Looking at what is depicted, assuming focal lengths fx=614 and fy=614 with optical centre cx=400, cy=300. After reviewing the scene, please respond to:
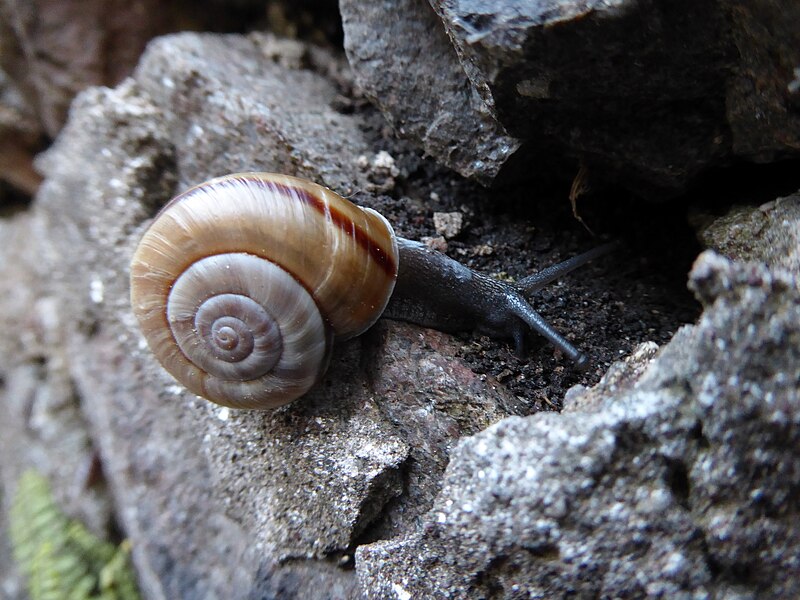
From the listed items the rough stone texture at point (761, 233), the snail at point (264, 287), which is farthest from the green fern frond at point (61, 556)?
the rough stone texture at point (761, 233)

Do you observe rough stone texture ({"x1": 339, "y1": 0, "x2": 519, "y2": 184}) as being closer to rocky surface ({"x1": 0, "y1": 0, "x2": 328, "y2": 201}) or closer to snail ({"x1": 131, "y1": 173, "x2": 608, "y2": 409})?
snail ({"x1": 131, "y1": 173, "x2": 608, "y2": 409})

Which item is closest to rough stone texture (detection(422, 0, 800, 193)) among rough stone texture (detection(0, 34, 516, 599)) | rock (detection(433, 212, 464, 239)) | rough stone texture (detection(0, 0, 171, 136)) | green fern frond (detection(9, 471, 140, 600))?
rock (detection(433, 212, 464, 239))

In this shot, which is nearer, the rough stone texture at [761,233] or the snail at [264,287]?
the rough stone texture at [761,233]

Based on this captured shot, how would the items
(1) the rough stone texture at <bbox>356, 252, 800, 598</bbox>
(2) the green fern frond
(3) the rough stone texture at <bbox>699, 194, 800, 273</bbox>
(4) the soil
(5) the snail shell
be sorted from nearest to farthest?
(1) the rough stone texture at <bbox>356, 252, 800, 598</bbox> → (3) the rough stone texture at <bbox>699, 194, 800, 273</bbox> → (5) the snail shell → (4) the soil → (2) the green fern frond

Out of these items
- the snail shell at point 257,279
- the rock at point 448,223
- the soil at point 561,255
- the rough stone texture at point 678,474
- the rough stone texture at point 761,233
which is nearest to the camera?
the rough stone texture at point 678,474

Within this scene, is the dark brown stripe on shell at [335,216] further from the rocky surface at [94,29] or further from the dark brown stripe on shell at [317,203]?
the rocky surface at [94,29]

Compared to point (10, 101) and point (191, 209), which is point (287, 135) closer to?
point (191, 209)

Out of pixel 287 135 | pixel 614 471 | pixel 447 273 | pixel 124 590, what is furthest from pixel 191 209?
pixel 124 590

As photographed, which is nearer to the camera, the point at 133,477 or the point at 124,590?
the point at 133,477
